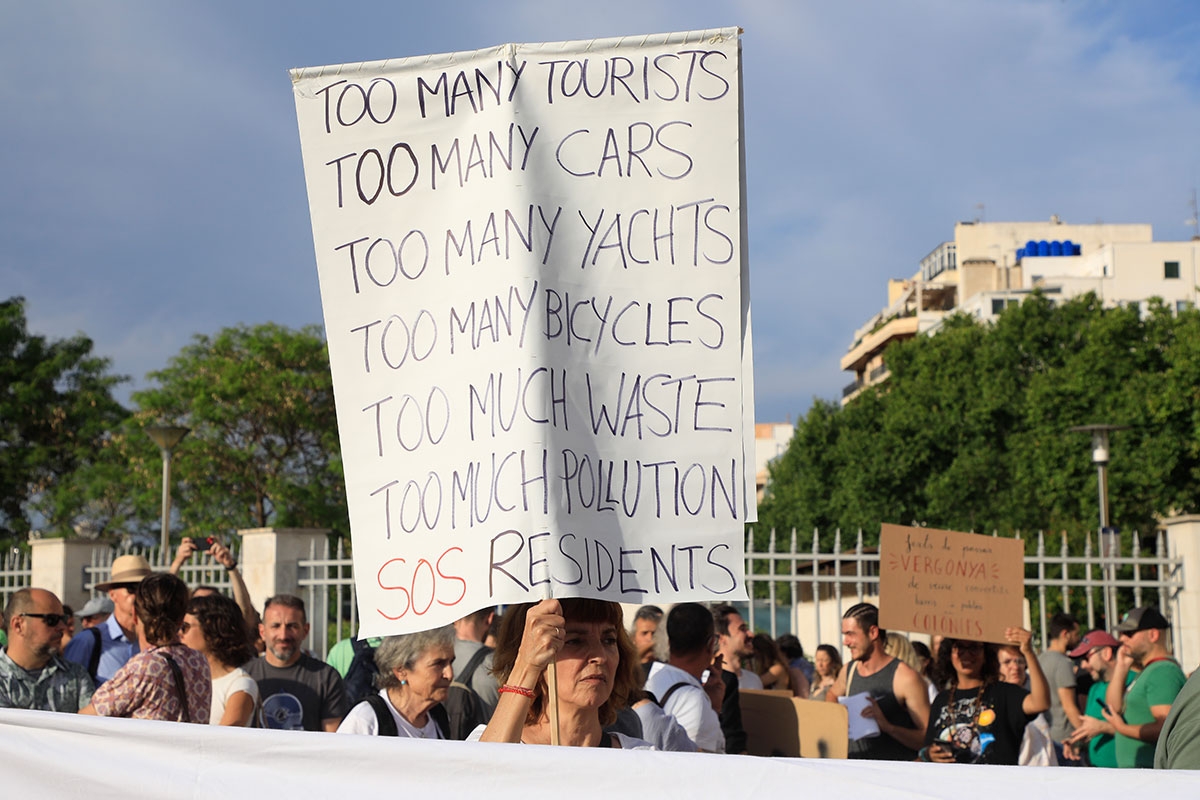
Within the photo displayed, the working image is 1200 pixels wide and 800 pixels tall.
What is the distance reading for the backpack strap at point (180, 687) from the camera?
13.5ft

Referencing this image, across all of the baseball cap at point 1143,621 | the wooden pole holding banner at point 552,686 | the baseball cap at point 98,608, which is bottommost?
the baseball cap at point 98,608

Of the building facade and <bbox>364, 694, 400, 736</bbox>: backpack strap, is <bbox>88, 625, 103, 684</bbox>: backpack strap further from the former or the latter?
the building facade

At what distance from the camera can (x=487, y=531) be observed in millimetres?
2854

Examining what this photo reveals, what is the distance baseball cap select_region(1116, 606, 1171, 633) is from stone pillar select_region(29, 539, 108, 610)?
1103 centimetres

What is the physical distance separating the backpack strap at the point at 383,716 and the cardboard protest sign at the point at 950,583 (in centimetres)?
292

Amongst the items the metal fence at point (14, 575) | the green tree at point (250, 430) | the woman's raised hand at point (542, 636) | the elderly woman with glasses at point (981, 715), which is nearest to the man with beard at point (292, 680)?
the elderly woman with glasses at point (981, 715)

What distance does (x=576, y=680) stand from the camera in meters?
3.19

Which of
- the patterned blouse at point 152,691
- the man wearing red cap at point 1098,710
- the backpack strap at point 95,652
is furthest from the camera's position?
the man wearing red cap at point 1098,710

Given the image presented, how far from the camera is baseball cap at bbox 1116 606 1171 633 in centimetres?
663

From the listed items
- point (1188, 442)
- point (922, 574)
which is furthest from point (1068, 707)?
point (1188, 442)

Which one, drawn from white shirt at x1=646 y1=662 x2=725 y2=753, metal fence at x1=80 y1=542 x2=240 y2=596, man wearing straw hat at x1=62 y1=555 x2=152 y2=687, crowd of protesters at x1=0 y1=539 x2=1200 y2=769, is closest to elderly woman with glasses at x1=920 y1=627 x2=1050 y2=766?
crowd of protesters at x1=0 y1=539 x2=1200 y2=769

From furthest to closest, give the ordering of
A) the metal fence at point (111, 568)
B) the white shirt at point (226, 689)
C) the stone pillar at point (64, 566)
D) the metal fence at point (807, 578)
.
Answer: the stone pillar at point (64, 566), the metal fence at point (111, 568), the metal fence at point (807, 578), the white shirt at point (226, 689)

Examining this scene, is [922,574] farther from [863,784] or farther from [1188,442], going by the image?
[1188,442]

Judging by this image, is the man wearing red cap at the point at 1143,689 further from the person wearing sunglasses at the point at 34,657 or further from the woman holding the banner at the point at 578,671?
the person wearing sunglasses at the point at 34,657
